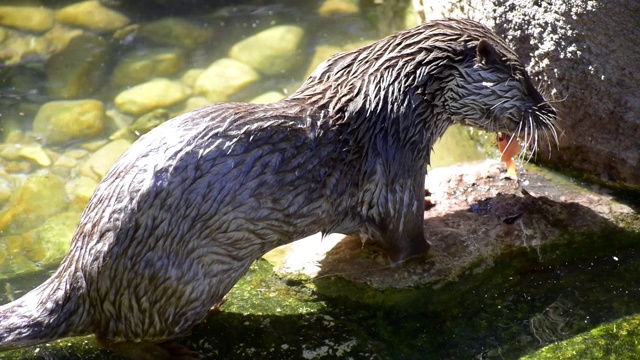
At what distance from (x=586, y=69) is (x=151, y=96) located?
8.08ft

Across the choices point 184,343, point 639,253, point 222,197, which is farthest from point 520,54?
point 184,343

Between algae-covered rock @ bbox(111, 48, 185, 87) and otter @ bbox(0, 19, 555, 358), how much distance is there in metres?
1.93

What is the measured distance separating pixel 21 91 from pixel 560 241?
3127 mm

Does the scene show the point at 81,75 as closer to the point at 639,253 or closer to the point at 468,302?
the point at 468,302

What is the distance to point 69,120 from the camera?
465 centimetres

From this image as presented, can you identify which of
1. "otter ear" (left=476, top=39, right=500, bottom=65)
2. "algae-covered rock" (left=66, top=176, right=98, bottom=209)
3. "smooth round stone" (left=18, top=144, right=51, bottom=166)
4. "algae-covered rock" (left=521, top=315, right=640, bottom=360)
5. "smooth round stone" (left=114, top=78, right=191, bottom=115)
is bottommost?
"algae-covered rock" (left=521, top=315, right=640, bottom=360)

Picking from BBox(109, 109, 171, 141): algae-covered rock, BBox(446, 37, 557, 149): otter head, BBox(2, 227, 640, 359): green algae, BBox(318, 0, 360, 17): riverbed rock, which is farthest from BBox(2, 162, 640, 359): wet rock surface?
BBox(318, 0, 360, 17): riverbed rock

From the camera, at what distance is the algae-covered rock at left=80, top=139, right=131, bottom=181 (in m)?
4.36

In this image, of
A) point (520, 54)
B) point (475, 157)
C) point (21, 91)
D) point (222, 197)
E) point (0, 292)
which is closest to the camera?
point (222, 197)

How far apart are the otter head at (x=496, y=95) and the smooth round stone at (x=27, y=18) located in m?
3.04

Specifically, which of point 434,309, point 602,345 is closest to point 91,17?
point 434,309

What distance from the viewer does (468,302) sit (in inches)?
131

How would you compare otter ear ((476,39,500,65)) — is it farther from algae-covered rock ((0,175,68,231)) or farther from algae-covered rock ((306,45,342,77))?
algae-covered rock ((0,175,68,231))

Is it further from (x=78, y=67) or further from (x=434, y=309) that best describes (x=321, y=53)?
(x=434, y=309)
